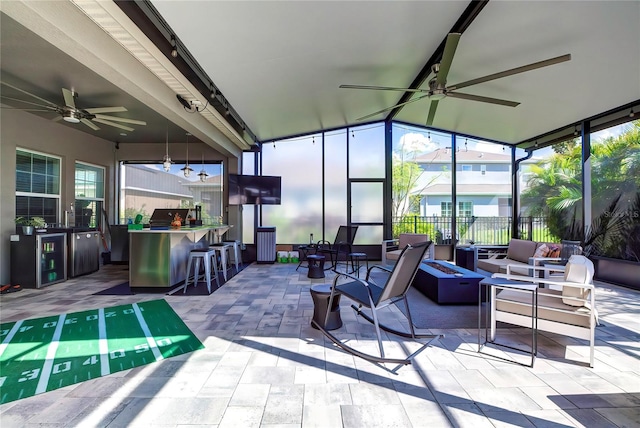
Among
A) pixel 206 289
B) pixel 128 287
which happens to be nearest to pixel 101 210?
pixel 128 287

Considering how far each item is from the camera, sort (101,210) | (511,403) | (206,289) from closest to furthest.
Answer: (511,403), (206,289), (101,210)

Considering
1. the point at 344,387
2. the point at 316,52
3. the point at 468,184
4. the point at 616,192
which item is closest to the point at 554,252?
the point at 616,192

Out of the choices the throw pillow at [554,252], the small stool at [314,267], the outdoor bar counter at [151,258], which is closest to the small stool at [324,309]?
the small stool at [314,267]

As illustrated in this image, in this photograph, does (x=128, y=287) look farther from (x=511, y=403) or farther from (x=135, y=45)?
(x=511, y=403)

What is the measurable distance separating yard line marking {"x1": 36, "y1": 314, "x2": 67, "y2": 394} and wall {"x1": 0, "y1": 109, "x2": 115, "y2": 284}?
9.76 feet

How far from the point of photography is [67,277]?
5.41 metres

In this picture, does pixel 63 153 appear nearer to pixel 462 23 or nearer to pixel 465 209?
pixel 462 23

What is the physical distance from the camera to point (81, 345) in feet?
8.79

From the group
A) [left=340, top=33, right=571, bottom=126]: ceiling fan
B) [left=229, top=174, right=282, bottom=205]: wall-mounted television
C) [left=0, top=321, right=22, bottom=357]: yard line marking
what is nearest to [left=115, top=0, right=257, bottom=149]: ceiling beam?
[left=340, top=33, right=571, bottom=126]: ceiling fan

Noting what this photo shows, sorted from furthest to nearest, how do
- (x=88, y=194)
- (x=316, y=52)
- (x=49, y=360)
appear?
1. (x=88, y=194)
2. (x=316, y=52)
3. (x=49, y=360)

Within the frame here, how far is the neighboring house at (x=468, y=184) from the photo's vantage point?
748 centimetres

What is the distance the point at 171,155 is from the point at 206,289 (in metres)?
4.42

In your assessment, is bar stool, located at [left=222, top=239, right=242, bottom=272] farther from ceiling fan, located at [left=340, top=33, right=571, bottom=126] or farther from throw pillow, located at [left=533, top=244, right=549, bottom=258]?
throw pillow, located at [left=533, top=244, right=549, bottom=258]

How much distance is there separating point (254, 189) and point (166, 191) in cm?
253
